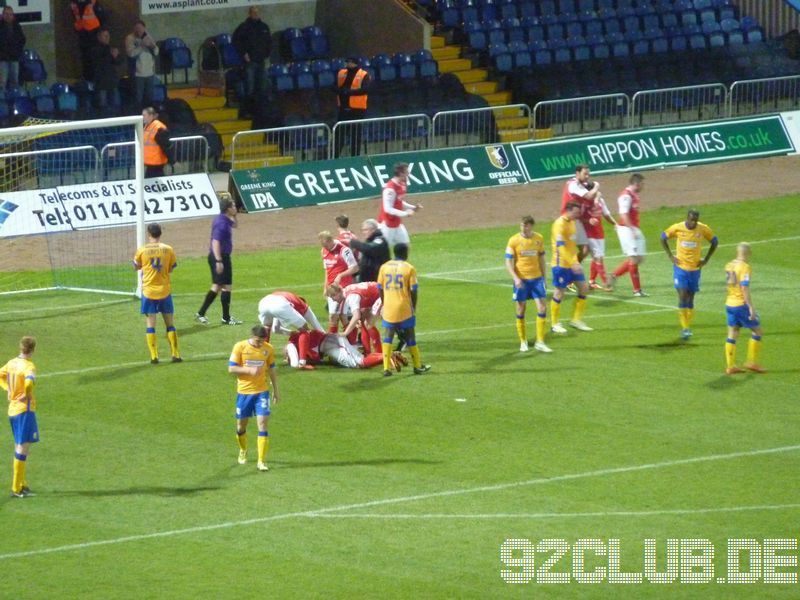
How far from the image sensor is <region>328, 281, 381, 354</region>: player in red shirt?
71.6 feet

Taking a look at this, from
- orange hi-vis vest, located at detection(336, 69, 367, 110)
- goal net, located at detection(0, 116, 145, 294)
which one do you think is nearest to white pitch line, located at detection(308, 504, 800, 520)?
goal net, located at detection(0, 116, 145, 294)

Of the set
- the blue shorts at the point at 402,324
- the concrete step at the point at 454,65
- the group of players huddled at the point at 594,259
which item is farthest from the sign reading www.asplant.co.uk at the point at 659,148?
the blue shorts at the point at 402,324

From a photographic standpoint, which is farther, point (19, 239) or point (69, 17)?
point (69, 17)

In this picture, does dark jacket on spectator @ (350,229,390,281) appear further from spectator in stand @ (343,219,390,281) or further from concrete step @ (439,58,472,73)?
concrete step @ (439,58,472,73)

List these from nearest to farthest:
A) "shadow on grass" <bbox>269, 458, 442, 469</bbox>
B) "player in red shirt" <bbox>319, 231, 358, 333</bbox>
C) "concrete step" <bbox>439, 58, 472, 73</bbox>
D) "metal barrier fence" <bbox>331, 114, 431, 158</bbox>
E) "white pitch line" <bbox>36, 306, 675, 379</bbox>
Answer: "shadow on grass" <bbox>269, 458, 442, 469</bbox> < "white pitch line" <bbox>36, 306, 675, 379</bbox> < "player in red shirt" <bbox>319, 231, 358, 333</bbox> < "metal barrier fence" <bbox>331, 114, 431, 158</bbox> < "concrete step" <bbox>439, 58, 472, 73</bbox>

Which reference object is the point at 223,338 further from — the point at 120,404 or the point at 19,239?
the point at 19,239

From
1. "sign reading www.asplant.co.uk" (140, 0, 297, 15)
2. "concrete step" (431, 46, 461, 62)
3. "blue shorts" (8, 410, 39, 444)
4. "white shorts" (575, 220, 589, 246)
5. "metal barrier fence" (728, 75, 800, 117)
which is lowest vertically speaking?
"blue shorts" (8, 410, 39, 444)

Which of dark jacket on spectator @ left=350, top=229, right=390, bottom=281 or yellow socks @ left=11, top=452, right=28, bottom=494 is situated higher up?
dark jacket on spectator @ left=350, top=229, right=390, bottom=281

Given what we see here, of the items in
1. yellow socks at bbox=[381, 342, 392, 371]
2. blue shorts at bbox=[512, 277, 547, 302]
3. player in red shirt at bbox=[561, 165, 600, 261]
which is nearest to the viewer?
yellow socks at bbox=[381, 342, 392, 371]

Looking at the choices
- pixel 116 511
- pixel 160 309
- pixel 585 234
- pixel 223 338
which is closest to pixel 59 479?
pixel 116 511

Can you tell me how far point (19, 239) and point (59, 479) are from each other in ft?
41.9

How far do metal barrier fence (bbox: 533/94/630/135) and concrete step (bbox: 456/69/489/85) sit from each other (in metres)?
2.63

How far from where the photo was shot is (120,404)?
20281mm

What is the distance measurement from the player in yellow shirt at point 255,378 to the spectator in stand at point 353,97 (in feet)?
62.0
